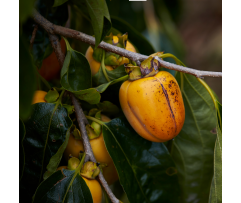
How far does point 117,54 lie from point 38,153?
0.30 m

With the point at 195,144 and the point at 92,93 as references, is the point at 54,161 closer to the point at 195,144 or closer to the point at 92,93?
the point at 92,93

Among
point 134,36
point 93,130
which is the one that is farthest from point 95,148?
point 134,36

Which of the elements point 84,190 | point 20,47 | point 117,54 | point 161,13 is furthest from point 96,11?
point 161,13

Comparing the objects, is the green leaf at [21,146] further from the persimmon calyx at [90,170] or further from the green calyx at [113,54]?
the green calyx at [113,54]

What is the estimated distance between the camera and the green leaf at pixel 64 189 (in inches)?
20.8

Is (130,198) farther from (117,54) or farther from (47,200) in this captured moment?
(117,54)

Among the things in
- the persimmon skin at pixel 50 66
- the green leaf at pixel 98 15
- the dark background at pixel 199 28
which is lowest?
the dark background at pixel 199 28

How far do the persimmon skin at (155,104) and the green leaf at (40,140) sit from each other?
0.50 feet

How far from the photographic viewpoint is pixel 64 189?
545 millimetres

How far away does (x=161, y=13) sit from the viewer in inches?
49.0

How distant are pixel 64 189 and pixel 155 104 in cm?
27

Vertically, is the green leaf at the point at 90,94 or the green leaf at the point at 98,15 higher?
the green leaf at the point at 98,15

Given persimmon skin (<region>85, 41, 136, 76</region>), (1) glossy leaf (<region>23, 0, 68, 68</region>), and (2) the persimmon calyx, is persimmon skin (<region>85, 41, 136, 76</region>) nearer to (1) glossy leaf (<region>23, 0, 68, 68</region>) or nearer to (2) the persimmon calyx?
(1) glossy leaf (<region>23, 0, 68, 68</region>)

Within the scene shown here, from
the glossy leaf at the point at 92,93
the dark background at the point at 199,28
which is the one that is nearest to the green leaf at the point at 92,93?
the glossy leaf at the point at 92,93
